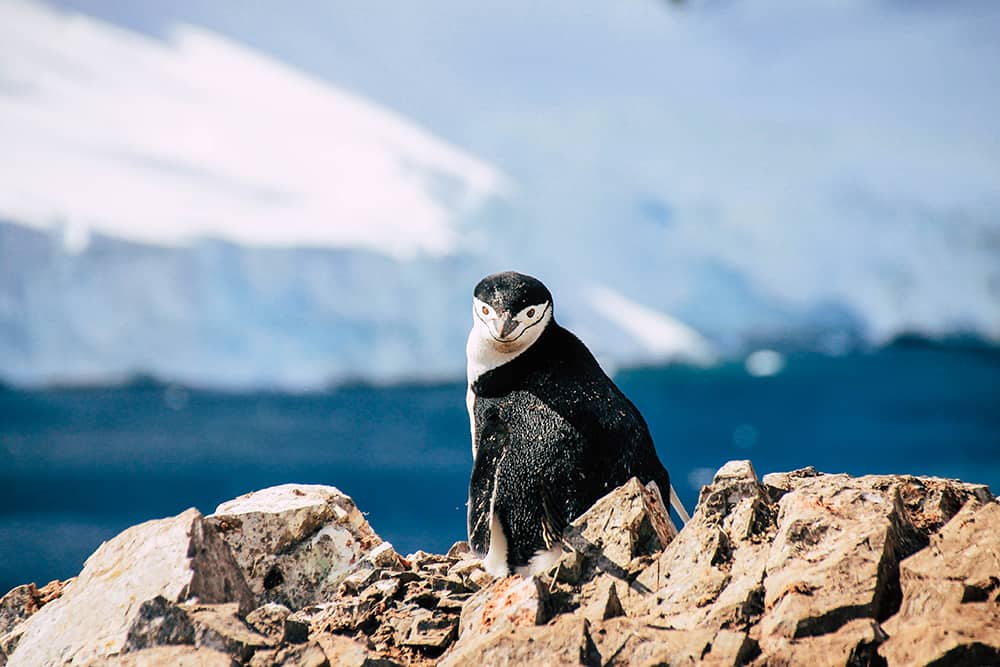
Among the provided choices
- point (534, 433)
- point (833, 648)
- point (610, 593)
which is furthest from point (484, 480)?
point (833, 648)

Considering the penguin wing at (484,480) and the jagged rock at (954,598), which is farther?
the penguin wing at (484,480)

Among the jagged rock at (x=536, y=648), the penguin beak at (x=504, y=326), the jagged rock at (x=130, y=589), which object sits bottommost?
the jagged rock at (x=536, y=648)

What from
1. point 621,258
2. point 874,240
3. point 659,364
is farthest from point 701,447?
point 874,240

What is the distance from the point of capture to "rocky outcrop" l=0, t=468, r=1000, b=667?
5.25 ft

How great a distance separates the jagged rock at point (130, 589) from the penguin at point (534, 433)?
0.55 metres

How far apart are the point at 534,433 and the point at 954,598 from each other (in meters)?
0.91

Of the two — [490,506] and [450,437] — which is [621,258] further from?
[490,506]

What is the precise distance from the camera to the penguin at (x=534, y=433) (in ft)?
7.27

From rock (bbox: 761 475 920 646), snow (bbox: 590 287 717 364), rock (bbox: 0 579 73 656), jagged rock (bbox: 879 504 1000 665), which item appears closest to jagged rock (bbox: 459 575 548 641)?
rock (bbox: 761 475 920 646)

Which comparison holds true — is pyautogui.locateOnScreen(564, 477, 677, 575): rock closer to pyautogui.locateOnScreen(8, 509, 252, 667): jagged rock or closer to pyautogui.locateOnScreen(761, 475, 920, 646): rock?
pyautogui.locateOnScreen(761, 475, 920, 646): rock

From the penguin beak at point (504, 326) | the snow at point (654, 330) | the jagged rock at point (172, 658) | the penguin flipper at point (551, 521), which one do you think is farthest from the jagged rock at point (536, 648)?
the snow at point (654, 330)

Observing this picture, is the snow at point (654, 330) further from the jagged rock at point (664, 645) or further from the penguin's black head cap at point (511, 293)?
the jagged rock at point (664, 645)

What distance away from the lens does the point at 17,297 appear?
668cm

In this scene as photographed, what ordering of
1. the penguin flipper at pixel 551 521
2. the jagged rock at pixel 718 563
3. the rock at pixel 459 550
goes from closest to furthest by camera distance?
the jagged rock at pixel 718 563
the penguin flipper at pixel 551 521
the rock at pixel 459 550
